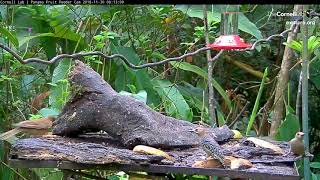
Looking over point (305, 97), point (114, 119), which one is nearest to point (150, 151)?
point (114, 119)

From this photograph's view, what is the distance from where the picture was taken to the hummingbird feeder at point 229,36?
5.48 feet

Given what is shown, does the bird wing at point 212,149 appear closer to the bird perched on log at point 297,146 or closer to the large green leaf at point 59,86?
the bird perched on log at point 297,146

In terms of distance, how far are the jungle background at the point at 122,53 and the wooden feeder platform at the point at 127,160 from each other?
581 millimetres

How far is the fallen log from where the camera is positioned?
157 centimetres

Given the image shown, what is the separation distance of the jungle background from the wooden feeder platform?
58 cm

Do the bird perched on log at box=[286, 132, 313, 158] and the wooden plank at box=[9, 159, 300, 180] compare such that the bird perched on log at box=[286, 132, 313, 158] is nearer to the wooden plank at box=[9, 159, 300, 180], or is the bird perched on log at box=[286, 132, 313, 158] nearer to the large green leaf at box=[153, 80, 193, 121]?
the wooden plank at box=[9, 159, 300, 180]

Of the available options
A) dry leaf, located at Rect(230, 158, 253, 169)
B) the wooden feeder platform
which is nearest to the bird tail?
the wooden feeder platform

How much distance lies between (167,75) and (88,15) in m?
0.61

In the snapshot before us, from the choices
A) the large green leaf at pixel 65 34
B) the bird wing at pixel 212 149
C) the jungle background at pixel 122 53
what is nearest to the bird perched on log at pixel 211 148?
the bird wing at pixel 212 149

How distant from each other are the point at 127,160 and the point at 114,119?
23 cm

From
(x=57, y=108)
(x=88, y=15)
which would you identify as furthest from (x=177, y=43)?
(x=57, y=108)

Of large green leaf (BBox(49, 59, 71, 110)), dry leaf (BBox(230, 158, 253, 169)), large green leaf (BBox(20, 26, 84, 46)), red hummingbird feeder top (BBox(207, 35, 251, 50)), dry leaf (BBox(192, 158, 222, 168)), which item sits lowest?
large green leaf (BBox(49, 59, 71, 110))

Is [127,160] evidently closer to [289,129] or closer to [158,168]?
[158,168]

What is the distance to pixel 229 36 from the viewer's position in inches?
68.7
